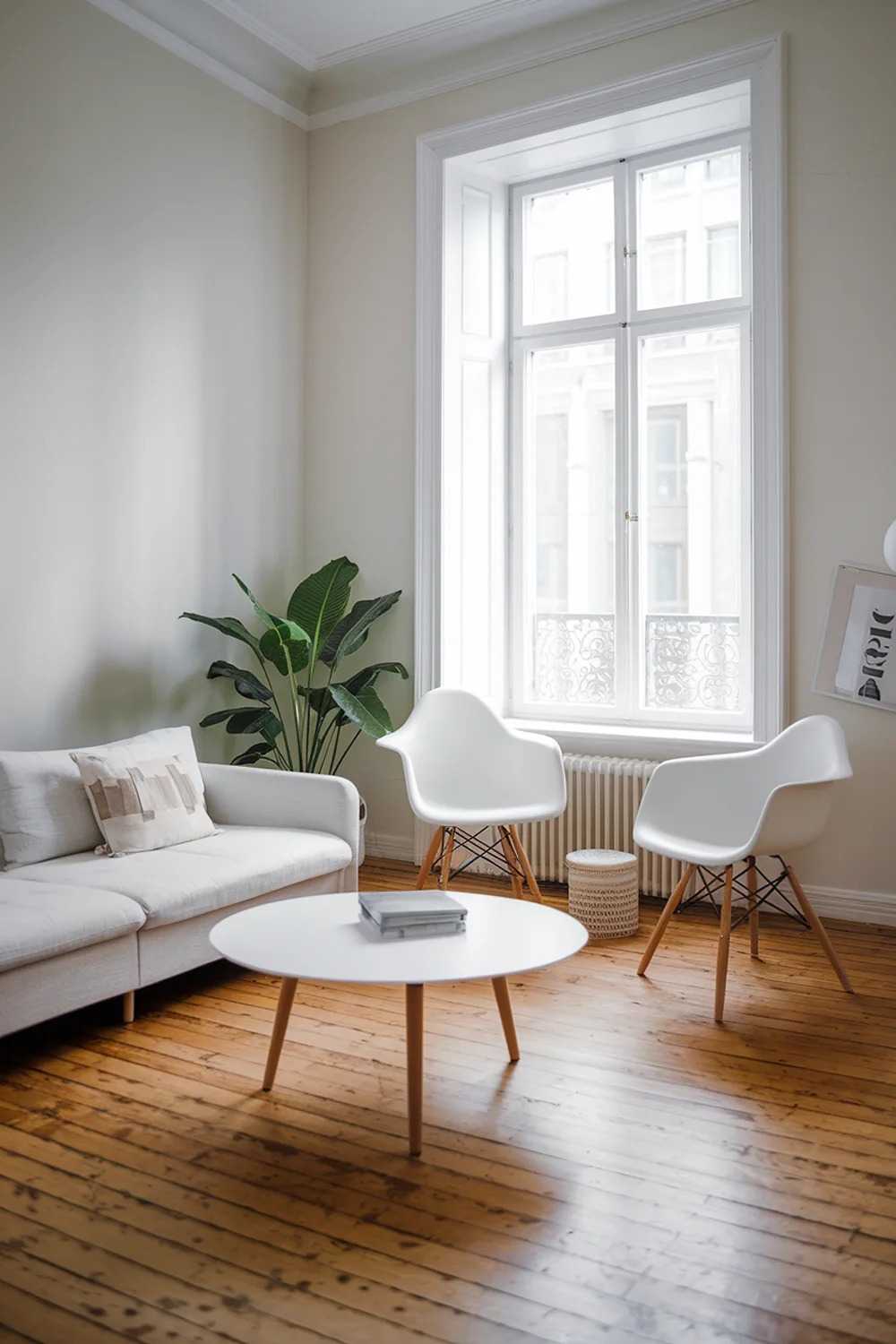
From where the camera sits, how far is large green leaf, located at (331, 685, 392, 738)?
4.40 metres

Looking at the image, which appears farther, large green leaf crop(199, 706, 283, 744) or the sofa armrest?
large green leaf crop(199, 706, 283, 744)

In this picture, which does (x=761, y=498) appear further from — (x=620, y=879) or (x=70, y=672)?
(x=70, y=672)

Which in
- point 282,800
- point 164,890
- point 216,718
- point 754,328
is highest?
point 754,328

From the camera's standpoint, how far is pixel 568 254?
198 inches

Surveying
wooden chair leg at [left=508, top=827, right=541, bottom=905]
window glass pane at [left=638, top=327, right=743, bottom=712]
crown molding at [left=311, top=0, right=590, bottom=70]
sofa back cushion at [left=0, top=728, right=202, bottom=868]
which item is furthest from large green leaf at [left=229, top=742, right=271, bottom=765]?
crown molding at [left=311, top=0, right=590, bottom=70]

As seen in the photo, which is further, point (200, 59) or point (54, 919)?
point (200, 59)

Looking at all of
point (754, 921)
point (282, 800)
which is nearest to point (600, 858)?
point (754, 921)

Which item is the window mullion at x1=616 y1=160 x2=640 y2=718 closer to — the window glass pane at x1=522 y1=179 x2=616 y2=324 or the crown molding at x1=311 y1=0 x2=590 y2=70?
the window glass pane at x1=522 y1=179 x2=616 y2=324

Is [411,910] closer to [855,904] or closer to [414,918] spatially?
[414,918]

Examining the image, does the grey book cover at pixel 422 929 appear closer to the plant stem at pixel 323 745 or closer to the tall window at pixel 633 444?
the plant stem at pixel 323 745

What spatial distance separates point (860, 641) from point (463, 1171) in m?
2.49

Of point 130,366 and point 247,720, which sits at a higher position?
point 130,366

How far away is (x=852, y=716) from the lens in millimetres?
3996

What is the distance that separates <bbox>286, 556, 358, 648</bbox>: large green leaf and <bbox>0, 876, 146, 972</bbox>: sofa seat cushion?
5.90 feet
